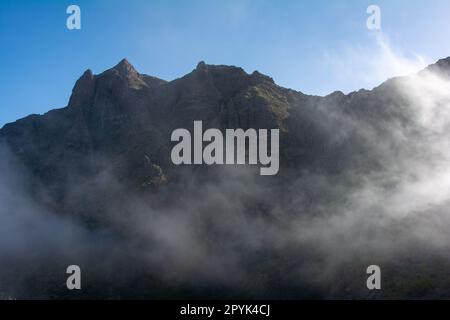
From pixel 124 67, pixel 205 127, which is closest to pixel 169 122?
pixel 205 127

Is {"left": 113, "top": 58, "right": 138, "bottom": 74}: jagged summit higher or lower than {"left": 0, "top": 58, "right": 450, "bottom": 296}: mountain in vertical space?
higher

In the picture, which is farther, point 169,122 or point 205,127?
point 169,122

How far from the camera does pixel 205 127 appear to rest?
131m

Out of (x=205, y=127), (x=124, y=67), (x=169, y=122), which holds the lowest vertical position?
(x=205, y=127)

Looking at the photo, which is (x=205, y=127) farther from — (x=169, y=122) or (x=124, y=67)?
(x=124, y=67)

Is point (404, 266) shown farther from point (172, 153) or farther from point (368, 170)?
point (172, 153)

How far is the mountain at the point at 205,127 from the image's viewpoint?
110m

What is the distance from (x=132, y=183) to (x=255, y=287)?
4361 cm

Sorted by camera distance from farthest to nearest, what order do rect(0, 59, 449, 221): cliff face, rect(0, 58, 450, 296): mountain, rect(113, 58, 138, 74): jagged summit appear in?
rect(113, 58, 138, 74): jagged summit, rect(0, 59, 449, 221): cliff face, rect(0, 58, 450, 296): mountain

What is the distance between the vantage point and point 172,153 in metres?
124

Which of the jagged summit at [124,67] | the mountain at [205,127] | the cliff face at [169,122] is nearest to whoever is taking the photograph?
the mountain at [205,127]

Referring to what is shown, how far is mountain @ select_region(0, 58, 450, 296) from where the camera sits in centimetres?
11006

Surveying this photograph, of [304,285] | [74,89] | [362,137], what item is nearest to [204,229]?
[304,285]

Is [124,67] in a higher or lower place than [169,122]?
higher
